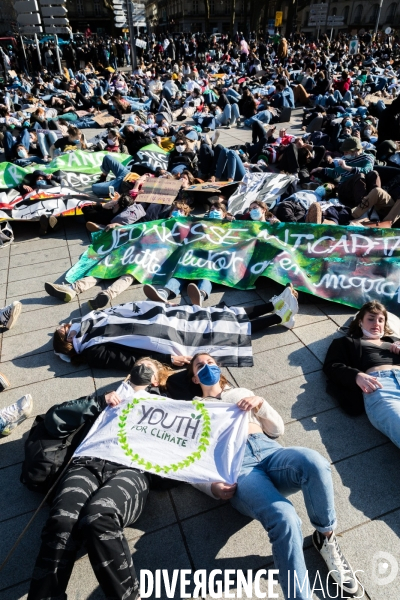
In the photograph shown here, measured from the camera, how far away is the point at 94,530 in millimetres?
2441

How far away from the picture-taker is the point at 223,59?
105ft

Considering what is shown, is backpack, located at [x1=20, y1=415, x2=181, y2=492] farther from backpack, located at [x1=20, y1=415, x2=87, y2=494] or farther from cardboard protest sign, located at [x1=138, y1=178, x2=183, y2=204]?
cardboard protest sign, located at [x1=138, y1=178, x2=183, y2=204]

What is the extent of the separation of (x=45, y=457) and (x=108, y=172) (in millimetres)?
7484

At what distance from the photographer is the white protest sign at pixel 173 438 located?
281cm

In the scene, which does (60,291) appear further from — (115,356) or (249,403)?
(249,403)

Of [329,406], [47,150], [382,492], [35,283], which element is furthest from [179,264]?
[47,150]

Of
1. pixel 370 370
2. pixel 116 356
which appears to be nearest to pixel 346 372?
pixel 370 370

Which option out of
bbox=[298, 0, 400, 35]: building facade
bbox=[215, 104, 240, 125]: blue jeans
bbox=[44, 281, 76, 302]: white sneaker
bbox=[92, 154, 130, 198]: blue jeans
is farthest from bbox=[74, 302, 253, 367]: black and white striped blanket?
bbox=[298, 0, 400, 35]: building facade

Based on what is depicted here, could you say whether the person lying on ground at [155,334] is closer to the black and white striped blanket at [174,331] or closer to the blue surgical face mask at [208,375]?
the black and white striped blanket at [174,331]

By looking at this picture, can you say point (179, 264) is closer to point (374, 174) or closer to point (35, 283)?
point (35, 283)

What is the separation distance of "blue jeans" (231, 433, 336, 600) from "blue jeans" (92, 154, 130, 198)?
7.06 m

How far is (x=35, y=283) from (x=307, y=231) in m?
4.14

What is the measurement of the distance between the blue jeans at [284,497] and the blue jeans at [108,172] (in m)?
7.06

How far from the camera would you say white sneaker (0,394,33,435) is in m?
3.67
